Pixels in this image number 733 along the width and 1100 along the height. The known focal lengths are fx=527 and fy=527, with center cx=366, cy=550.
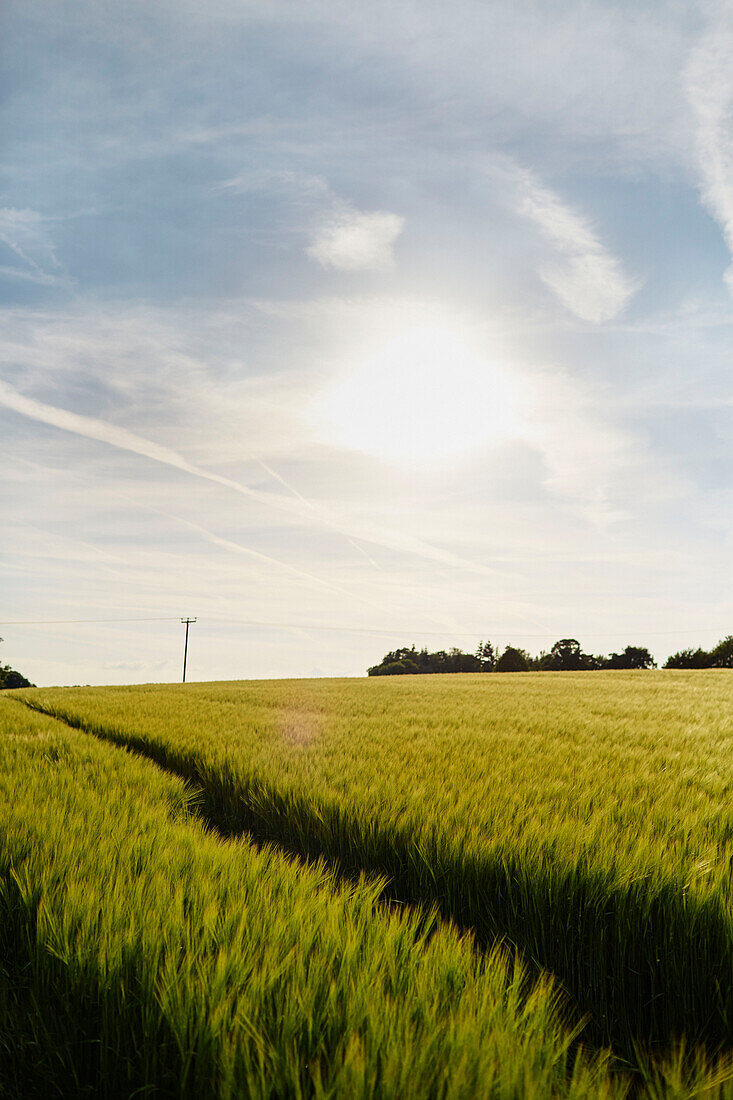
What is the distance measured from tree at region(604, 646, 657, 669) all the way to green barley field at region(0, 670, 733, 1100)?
75.3m

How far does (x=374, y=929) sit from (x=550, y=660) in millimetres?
80967

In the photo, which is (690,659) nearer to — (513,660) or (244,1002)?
(513,660)

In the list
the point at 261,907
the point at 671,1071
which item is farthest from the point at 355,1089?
the point at 261,907

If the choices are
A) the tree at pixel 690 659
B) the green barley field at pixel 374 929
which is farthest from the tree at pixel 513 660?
the green barley field at pixel 374 929

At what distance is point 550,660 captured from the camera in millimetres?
77000

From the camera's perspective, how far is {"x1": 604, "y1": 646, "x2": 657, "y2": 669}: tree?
7188cm

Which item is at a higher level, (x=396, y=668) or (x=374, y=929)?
(x=374, y=929)

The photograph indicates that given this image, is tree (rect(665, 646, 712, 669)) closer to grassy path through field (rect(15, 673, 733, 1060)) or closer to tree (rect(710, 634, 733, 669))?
tree (rect(710, 634, 733, 669))

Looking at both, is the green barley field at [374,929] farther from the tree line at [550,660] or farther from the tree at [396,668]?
the tree at [396,668]

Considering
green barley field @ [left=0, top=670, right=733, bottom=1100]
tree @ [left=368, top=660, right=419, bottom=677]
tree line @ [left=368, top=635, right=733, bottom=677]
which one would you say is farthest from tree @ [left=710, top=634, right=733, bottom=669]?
green barley field @ [left=0, top=670, right=733, bottom=1100]

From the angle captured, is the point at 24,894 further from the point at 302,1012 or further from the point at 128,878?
the point at 302,1012

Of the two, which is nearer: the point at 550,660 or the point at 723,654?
the point at 723,654

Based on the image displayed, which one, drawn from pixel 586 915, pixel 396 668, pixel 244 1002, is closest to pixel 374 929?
pixel 244 1002

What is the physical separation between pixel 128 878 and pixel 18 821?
1.51m
